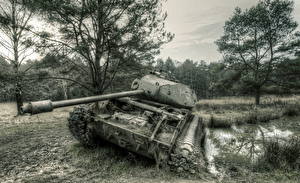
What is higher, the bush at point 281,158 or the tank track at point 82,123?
the tank track at point 82,123

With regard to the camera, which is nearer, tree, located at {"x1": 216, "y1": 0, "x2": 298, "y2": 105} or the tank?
the tank

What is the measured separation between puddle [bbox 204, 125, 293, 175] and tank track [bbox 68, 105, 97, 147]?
10.8 ft

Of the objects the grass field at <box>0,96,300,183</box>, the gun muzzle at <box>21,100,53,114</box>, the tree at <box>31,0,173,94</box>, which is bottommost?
the grass field at <box>0,96,300,183</box>

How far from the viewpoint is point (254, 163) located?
221 inches

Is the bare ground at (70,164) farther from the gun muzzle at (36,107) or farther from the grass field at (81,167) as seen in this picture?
the gun muzzle at (36,107)

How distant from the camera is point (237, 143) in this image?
788 centimetres

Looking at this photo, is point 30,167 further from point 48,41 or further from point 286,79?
point 286,79

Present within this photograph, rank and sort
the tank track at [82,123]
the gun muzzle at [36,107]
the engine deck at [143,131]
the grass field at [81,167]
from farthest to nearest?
the tank track at [82,123], the engine deck at [143,131], the grass field at [81,167], the gun muzzle at [36,107]

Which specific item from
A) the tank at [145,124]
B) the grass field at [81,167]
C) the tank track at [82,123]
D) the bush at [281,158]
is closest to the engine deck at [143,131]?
the tank at [145,124]

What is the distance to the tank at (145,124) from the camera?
4.62m

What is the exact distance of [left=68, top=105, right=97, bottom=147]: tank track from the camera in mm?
5586

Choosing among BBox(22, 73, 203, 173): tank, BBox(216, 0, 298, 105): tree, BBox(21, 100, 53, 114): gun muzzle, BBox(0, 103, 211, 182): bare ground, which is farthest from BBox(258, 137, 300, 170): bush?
BBox(216, 0, 298, 105): tree

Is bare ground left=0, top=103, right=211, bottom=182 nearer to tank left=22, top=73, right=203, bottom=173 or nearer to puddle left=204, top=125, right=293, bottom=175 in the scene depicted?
tank left=22, top=73, right=203, bottom=173

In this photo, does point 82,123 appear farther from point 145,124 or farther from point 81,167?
point 145,124
